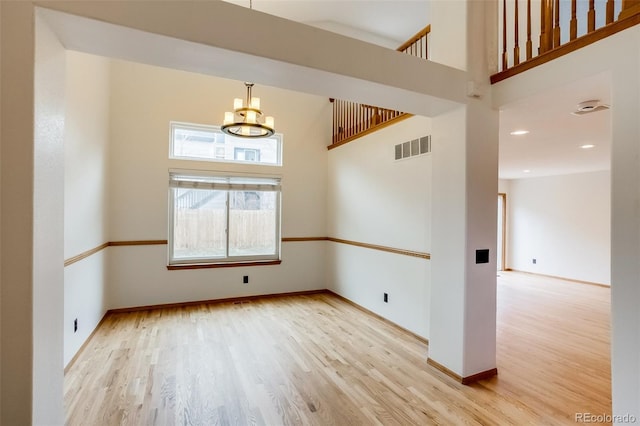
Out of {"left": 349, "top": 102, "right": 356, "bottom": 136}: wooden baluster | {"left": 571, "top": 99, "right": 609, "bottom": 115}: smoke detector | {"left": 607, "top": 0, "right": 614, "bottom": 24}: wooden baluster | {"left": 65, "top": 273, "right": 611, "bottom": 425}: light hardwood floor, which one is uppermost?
{"left": 349, "top": 102, "right": 356, "bottom": 136}: wooden baluster

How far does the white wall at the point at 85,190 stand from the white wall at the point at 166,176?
0.83 ft

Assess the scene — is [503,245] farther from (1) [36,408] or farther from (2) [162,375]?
(1) [36,408]

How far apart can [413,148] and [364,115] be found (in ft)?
4.38

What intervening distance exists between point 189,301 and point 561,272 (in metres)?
7.47

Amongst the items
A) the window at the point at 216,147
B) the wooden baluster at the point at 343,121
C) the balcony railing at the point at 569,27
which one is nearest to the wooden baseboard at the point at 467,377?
the balcony railing at the point at 569,27

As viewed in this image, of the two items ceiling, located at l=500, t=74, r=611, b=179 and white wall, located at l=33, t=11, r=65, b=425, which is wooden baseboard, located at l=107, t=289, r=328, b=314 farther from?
ceiling, located at l=500, t=74, r=611, b=179

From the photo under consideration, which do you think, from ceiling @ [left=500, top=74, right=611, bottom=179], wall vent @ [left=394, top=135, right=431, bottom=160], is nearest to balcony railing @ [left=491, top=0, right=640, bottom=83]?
ceiling @ [left=500, top=74, right=611, bottom=179]

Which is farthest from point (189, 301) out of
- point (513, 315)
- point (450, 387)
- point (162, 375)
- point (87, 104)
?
point (513, 315)

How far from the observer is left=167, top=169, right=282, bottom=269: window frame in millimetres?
4484

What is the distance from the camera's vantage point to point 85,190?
3.08 m

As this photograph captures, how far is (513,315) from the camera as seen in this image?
4.26 m

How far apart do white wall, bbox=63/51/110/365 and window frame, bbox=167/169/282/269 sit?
792mm

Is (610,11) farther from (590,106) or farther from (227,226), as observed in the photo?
(227,226)

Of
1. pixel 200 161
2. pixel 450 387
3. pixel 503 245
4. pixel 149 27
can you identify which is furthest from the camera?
pixel 503 245
